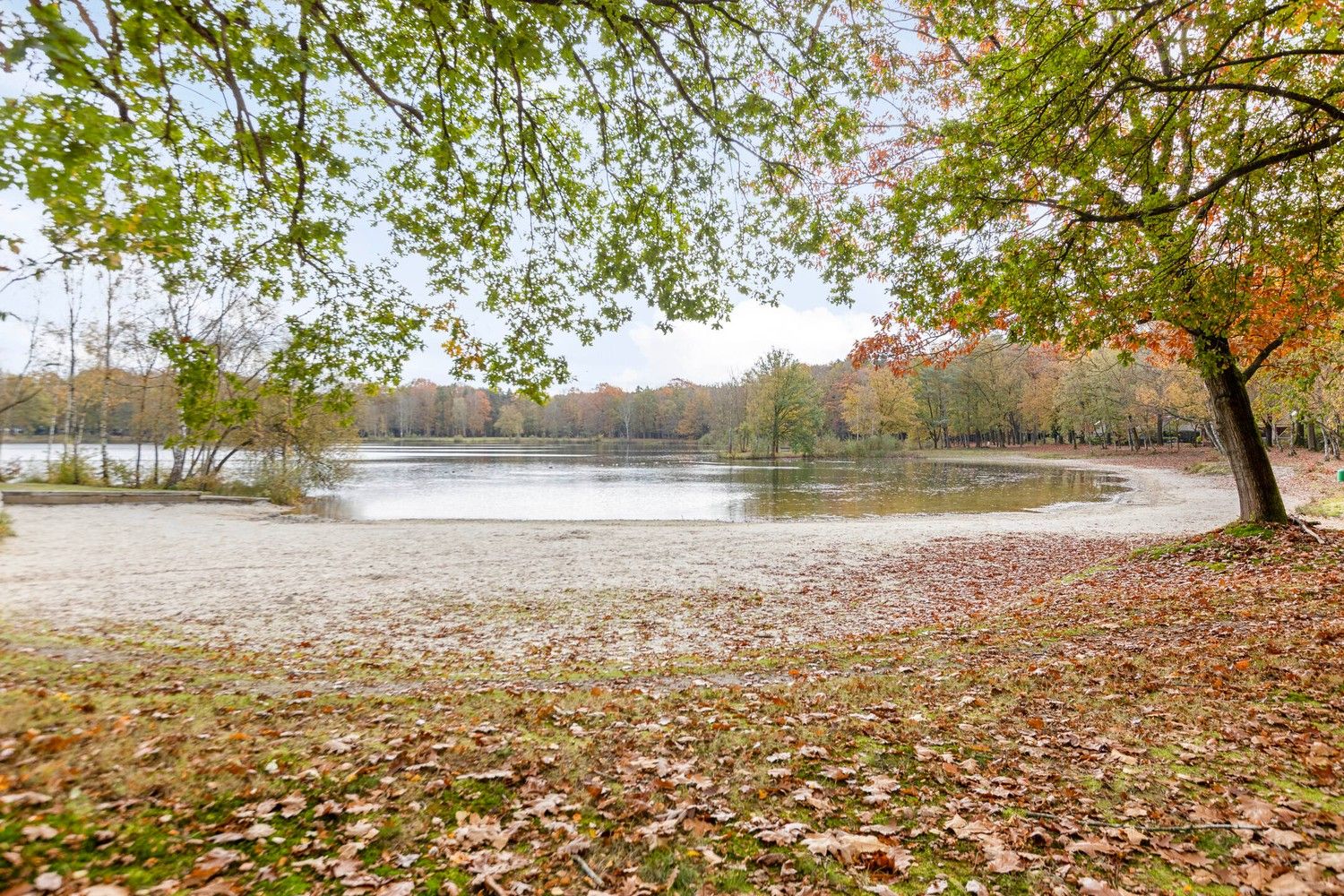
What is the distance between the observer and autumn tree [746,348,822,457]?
205 feet

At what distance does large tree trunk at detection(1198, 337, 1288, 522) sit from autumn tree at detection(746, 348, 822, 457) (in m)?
51.1

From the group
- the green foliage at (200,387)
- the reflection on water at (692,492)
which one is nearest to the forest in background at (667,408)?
the green foliage at (200,387)

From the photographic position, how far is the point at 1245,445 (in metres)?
11.1

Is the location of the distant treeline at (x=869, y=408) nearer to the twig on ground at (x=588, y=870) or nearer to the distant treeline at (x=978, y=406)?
the distant treeline at (x=978, y=406)

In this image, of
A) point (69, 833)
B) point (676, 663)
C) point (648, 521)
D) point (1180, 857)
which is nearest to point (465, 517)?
point (648, 521)

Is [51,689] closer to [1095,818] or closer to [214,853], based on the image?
[214,853]

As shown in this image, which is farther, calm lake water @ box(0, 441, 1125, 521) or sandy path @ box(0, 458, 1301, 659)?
calm lake water @ box(0, 441, 1125, 521)

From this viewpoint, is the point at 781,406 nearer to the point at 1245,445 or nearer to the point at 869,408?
the point at 869,408

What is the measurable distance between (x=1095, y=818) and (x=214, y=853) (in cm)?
430

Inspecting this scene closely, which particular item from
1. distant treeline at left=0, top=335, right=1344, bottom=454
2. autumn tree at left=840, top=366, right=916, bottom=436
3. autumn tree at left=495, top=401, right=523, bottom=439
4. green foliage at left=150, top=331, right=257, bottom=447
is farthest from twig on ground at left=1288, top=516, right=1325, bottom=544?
autumn tree at left=495, top=401, right=523, bottom=439

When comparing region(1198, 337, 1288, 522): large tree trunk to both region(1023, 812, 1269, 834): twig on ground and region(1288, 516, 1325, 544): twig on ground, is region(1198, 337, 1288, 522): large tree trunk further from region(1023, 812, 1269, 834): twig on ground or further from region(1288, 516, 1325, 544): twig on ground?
region(1023, 812, 1269, 834): twig on ground

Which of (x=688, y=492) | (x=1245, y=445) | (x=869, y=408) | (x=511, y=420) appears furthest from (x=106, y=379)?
(x=511, y=420)

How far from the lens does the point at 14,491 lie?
18.6 m

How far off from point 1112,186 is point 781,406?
179 ft
